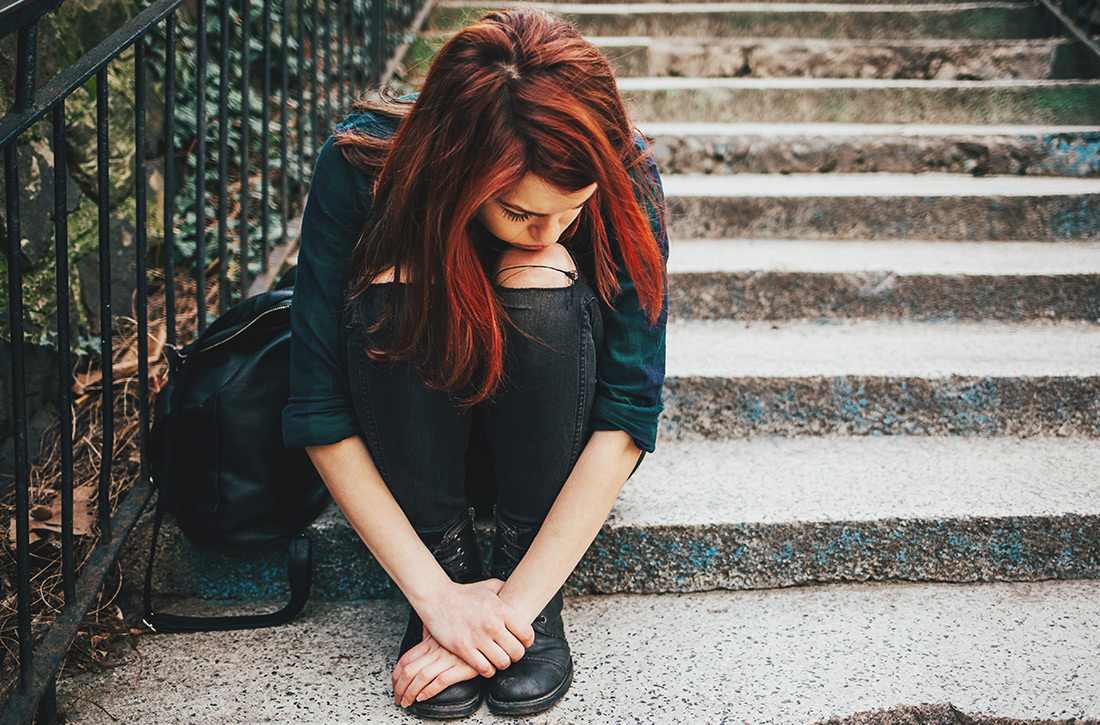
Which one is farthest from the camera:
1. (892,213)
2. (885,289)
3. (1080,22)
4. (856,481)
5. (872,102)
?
(1080,22)

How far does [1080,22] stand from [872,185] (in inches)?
61.0

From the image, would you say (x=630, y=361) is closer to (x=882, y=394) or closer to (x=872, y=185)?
(x=882, y=394)

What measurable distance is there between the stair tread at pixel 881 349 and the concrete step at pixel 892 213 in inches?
16.3

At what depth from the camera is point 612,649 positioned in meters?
1.44

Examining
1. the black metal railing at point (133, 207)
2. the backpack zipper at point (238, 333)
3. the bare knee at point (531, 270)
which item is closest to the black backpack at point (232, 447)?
the backpack zipper at point (238, 333)

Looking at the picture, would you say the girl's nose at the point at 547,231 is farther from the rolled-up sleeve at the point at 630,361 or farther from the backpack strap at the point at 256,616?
the backpack strap at the point at 256,616

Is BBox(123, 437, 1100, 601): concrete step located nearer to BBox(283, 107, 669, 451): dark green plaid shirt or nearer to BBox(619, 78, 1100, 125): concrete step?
BBox(283, 107, 669, 451): dark green plaid shirt

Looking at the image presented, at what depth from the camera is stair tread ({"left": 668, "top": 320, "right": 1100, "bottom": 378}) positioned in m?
1.91

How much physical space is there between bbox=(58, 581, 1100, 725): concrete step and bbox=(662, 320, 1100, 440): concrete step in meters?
0.44

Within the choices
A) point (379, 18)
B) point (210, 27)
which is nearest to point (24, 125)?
point (210, 27)

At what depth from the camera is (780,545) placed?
1.59 m

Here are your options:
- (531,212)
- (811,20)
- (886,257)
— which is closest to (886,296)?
(886,257)

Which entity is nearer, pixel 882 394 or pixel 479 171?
pixel 479 171

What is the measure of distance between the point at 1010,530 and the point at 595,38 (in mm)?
2627
